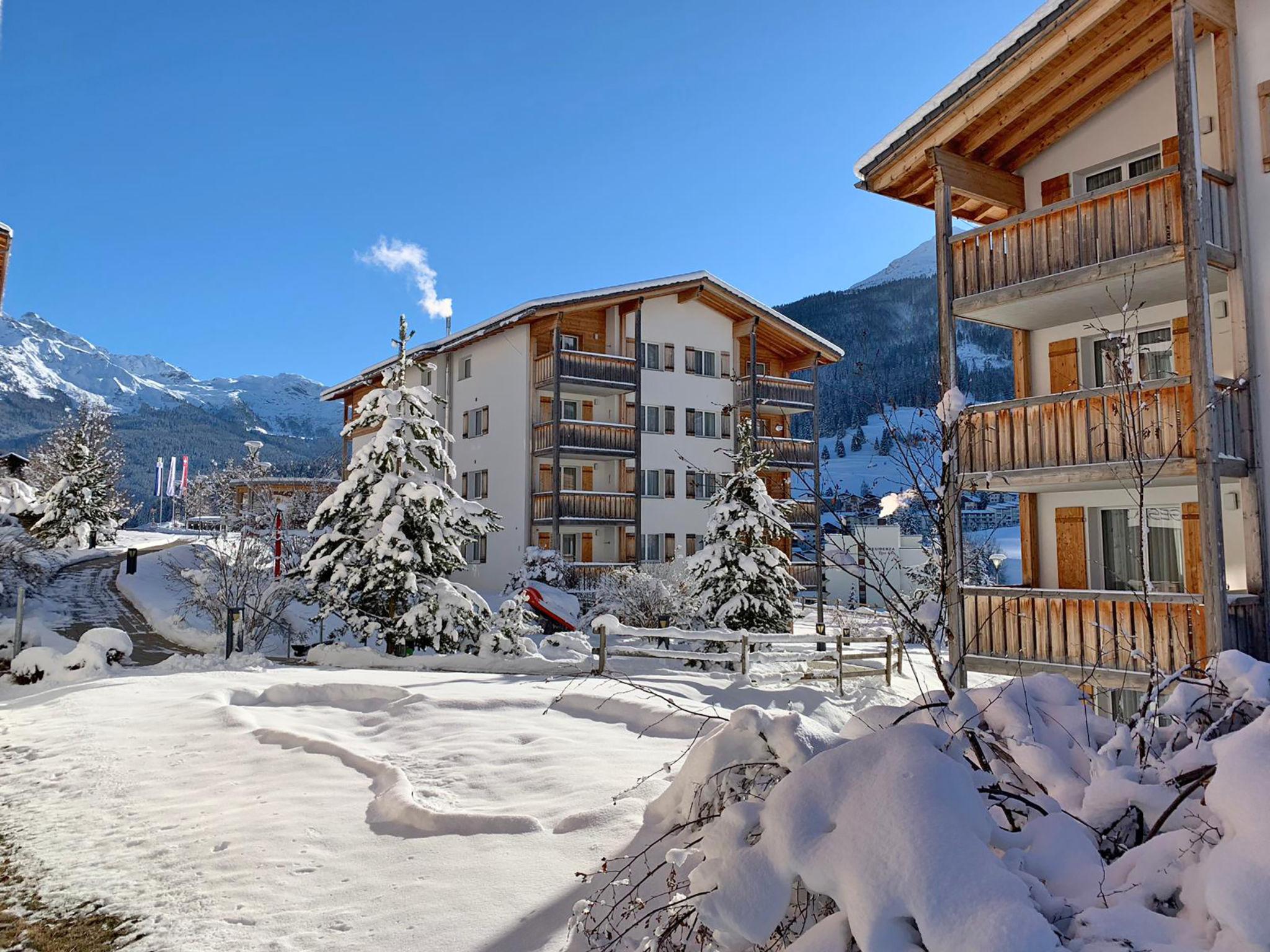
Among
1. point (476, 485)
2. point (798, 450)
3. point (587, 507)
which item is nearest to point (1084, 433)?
point (798, 450)

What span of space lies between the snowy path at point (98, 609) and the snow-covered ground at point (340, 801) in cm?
795

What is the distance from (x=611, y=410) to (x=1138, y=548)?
24.8m

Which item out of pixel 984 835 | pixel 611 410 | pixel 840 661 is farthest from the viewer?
pixel 611 410

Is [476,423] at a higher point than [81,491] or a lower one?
higher

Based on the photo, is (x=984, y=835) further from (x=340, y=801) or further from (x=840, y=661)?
(x=840, y=661)

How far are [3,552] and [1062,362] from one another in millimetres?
24129

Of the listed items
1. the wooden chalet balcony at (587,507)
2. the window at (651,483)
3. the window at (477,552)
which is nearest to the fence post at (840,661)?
the wooden chalet balcony at (587,507)

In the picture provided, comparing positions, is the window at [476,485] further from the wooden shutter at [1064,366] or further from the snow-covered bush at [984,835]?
the snow-covered bush at [984,835]

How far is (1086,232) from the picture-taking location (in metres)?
11.8

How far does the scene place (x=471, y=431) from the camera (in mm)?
37438

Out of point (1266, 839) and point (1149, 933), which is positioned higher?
point (1266, 839)

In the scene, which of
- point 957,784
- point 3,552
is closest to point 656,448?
point 3,552

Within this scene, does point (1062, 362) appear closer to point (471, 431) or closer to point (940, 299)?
point (940, 299)

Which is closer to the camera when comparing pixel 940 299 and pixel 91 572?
pixel 940 299
